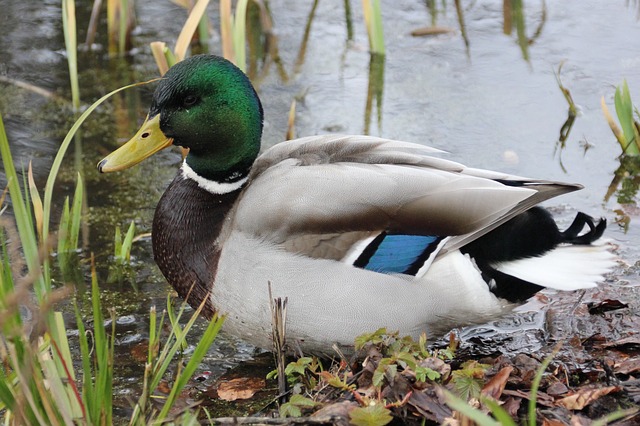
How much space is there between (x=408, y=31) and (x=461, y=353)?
354cm

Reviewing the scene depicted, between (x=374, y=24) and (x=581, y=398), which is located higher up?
(x=374, y=24)

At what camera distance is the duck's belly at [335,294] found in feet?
11.2

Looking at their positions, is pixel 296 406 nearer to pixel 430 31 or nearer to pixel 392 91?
pixel 392 91

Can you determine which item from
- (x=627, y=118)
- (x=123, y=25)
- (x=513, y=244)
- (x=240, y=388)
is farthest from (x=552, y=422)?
(x=123, y=25)

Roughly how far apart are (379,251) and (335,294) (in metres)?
0.22

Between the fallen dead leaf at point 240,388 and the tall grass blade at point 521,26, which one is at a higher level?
the tall grass blade at point 521,26

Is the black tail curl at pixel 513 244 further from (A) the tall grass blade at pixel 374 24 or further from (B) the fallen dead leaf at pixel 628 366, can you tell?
(A) the tall grass blade at pixel 374 24

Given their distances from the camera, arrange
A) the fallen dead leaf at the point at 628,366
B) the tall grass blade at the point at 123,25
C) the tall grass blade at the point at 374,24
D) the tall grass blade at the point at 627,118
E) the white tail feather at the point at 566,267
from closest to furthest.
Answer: the fallen dead leaf at the point at 628,366 → the white tail feather at the point at 566,267 → the tall grass blade at the point at 627,118 → the tall grass blade at the point at 374,24 → the tall grass blade at the point at 123,25

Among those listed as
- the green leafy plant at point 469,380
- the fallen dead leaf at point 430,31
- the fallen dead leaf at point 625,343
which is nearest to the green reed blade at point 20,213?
the green leafy plant at point 469,380

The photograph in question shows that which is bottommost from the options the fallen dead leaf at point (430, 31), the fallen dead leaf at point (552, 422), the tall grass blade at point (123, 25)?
the fallen dead leaf at point (552, 422)

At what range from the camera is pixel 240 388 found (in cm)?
363

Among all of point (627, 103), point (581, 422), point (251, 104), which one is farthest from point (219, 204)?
point (627, 103)

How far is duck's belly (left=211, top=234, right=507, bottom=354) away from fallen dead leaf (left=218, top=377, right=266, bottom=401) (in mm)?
247

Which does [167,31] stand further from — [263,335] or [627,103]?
[263,335]
